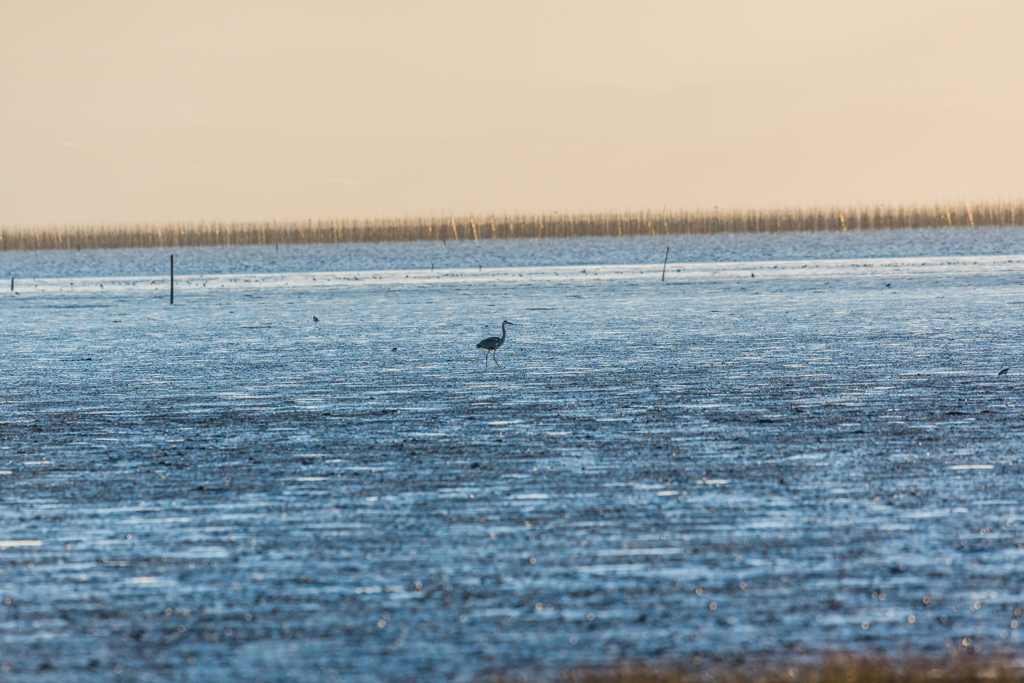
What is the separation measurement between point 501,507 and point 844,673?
320 cm

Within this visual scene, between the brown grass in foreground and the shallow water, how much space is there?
0.16 m

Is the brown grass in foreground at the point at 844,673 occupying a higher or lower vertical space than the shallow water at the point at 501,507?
lower

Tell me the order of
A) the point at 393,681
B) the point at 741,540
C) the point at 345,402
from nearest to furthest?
1. the point at 393,681
2. the point at 741,540
3. the point at 345,402

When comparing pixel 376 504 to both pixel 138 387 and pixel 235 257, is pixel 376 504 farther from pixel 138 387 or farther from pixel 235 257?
pixel 235 257

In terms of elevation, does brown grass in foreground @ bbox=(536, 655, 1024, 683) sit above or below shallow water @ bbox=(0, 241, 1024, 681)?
below

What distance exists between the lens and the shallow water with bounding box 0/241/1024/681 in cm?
487

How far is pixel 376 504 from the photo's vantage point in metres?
A: 7.34

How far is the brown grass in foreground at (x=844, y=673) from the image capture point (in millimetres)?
4305

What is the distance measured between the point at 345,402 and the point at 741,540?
6.69 metres

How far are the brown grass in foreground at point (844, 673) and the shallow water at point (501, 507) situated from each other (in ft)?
0.54

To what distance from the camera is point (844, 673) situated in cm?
436

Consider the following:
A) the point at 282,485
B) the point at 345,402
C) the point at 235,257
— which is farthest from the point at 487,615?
the point at 235,257

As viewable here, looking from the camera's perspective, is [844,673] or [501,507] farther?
[501,507]

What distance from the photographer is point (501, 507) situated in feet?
23.7
